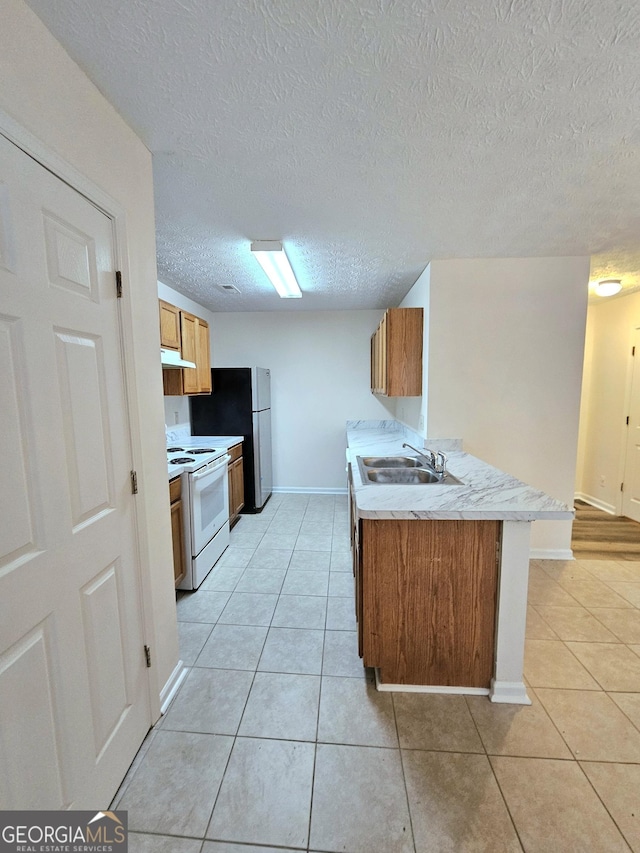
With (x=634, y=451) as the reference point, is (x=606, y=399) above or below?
above

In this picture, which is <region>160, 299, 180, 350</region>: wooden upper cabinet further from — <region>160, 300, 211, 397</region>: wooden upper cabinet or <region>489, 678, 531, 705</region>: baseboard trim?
<region>489, 678, 531, 705</region>: baseboard trim

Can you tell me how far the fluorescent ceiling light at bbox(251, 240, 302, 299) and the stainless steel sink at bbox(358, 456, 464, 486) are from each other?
1566mm

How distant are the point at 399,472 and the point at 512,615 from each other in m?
1.08

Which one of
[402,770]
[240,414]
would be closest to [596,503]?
[402,770]

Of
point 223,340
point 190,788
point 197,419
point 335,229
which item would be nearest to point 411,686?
point 190,788

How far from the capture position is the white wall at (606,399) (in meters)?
3.92

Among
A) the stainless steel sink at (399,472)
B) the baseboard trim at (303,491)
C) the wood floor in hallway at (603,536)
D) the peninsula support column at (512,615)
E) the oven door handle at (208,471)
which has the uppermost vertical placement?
the stainless steel sink at (399,472)

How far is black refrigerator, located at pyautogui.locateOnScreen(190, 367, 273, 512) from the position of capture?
3867 millimetres

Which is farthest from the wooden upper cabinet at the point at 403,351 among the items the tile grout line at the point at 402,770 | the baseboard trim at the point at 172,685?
the baseboard trim at the point at 172,685

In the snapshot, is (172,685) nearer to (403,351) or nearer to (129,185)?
(129,185)

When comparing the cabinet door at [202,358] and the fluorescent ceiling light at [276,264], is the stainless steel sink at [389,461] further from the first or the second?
the cabinet door at [202,358]

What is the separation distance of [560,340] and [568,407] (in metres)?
0.53

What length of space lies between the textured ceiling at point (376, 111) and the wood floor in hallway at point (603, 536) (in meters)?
2.52

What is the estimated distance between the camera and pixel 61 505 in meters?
0.99
